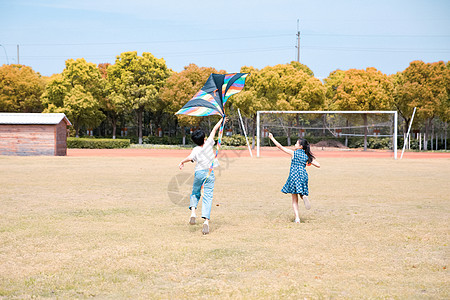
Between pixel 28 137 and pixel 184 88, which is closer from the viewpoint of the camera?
pixel 28 137

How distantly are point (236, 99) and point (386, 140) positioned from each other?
52.5 ft

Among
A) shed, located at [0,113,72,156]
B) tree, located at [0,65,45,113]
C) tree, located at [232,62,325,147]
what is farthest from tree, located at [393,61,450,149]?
tree, located at [0,65,45,113]

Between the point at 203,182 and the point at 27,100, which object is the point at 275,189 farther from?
the point at 27,100

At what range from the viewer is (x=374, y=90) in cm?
4488

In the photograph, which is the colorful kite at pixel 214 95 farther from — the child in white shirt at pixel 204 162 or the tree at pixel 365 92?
the tree at pixel 365 92

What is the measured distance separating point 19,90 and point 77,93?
8.08 m

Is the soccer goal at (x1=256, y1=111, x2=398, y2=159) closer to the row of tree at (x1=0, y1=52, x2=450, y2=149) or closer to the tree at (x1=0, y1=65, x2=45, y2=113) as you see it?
the row of tree at (x1=0, y1=52, x2=450, y2=149)

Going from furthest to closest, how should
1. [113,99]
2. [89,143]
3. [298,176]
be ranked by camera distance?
[113,99], [89,143], [298,176]

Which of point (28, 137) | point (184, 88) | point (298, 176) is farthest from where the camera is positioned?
point (184, 88)

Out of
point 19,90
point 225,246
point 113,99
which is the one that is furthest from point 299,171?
point 19,90

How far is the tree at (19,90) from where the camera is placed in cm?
5278

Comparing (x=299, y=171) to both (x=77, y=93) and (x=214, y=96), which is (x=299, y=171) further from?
(x=77, y=93)

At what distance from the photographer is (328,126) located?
46.2 meters

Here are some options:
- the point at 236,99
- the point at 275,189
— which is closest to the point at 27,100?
the point at 236,99
